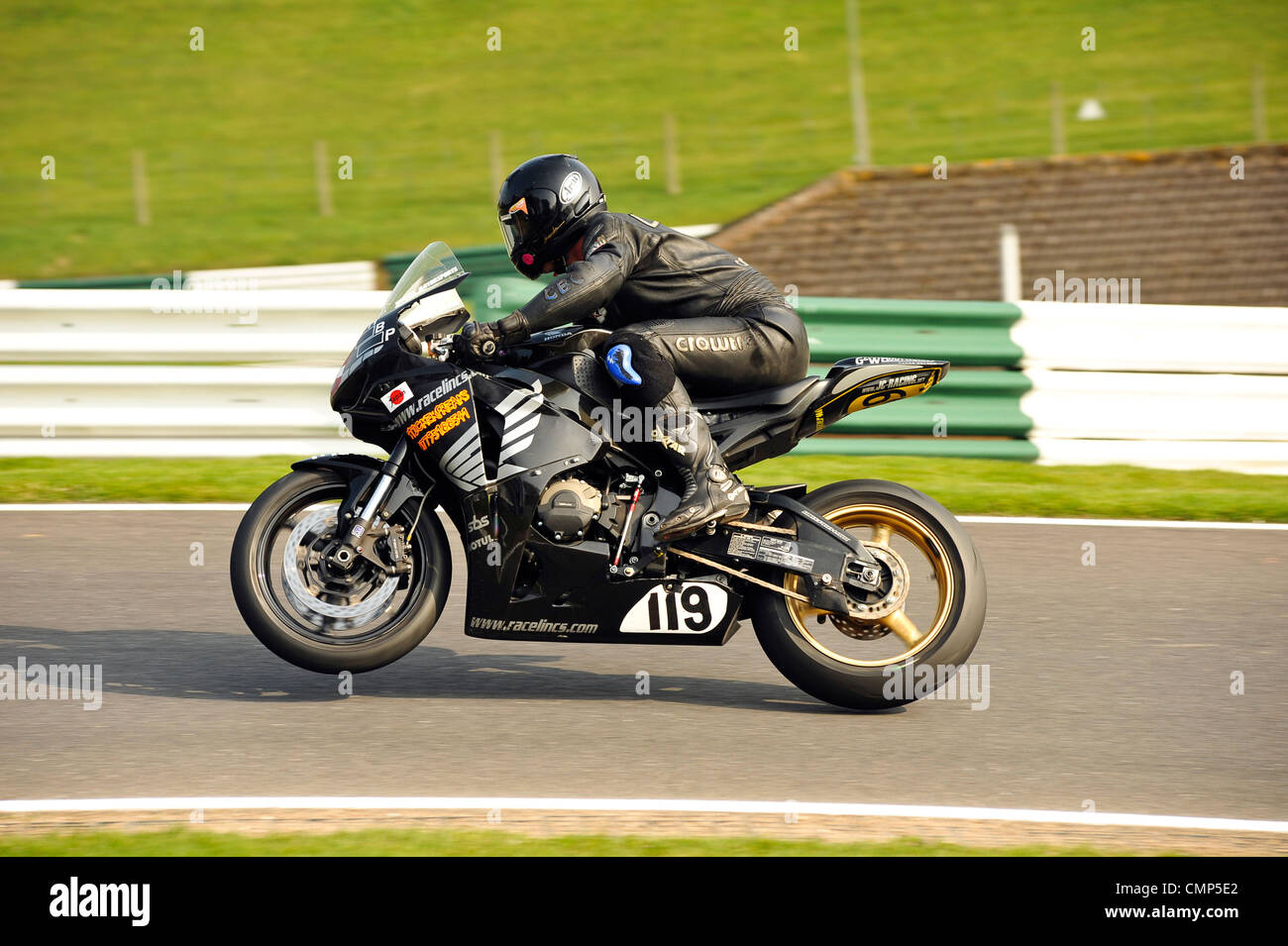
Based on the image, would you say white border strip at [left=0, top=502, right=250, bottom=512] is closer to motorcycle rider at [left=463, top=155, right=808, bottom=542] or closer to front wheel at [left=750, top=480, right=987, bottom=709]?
motorcycle rider at [left=463, top=155, right=808, bottom=542]

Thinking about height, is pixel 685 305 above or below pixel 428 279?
below

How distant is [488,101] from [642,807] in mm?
30221

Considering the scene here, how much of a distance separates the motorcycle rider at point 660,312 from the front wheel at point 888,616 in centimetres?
39

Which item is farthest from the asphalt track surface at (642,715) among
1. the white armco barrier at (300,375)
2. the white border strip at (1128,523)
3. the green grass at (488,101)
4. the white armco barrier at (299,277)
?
the green grass at (488,101)

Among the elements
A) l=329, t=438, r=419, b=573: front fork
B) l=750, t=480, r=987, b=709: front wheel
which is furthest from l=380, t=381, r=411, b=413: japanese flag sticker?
l=750, t=480, r=987, b=709: front wheel

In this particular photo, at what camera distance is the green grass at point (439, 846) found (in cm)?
404

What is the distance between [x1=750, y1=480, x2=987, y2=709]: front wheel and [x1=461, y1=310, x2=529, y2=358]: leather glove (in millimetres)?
1172

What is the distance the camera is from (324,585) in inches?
209

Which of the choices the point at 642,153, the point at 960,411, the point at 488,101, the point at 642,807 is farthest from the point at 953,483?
the point at 488,101

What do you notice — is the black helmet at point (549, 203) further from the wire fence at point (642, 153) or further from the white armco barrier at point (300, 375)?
the wire fence at point (642, 153)

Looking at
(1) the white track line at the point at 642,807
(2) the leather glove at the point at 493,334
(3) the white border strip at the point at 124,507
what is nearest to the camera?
(1) the white track line at the point at 642,807

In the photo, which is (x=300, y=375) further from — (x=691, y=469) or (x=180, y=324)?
(x=691, y=469)

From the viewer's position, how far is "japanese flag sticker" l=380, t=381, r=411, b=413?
5.26 meters
